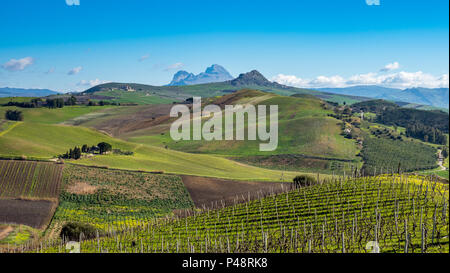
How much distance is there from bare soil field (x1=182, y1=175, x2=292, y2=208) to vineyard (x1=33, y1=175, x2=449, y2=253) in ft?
71.4

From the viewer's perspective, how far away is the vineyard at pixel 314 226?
3158 cm

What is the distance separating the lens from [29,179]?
85125 millimetres

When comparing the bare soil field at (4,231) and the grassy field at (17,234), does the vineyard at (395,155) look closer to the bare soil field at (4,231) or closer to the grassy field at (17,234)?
the grassy field at (17,234)

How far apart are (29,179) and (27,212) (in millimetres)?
17675

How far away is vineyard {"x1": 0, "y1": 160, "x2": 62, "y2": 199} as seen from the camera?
78.9 m

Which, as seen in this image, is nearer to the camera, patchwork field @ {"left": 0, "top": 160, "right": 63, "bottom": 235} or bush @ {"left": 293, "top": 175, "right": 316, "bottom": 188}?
patchwork field @ {"left": 0, "top": 160, "right": 63, "bottom": 235}

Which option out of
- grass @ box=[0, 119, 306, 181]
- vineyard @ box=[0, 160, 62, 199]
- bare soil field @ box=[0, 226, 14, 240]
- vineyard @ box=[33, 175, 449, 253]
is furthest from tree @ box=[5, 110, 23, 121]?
vineyard @ box=[33, 175, 449, 253]

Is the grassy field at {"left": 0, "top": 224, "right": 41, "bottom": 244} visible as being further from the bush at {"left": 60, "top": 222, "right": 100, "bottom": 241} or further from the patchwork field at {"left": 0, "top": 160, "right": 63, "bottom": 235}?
the bush at {"left": 60, "top": 222, "right": 100, "bottom": 241}

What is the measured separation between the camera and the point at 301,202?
189 ft

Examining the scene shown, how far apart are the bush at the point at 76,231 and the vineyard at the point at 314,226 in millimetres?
2654

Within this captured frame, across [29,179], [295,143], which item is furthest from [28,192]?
[295,143]

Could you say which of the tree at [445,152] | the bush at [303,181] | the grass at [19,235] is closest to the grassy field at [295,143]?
the tree at [445,152]
